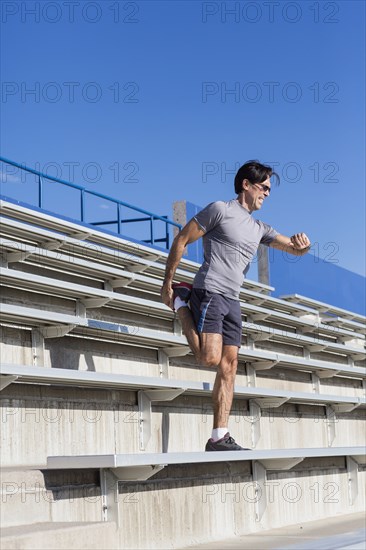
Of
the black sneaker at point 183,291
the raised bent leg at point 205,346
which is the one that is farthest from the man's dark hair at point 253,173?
the raised bent leg at point 205,346

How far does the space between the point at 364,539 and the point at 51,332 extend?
5.77 feet

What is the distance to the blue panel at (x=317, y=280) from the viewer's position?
8.38 meters

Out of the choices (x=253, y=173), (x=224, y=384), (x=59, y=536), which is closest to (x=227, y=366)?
(x=224, y=384)

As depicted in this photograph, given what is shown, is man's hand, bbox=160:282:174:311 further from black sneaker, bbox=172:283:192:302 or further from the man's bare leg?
the man's bare leg

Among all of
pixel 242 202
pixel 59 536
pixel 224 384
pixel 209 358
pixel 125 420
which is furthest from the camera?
pixel 125 420

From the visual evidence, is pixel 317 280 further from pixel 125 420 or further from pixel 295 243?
pixel 295 243

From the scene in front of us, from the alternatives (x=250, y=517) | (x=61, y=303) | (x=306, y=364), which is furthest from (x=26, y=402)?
(x=306, y=364)

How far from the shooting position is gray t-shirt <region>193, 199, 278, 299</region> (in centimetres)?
306

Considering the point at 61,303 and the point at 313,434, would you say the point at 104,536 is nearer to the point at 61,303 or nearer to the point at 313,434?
the point at 61,303

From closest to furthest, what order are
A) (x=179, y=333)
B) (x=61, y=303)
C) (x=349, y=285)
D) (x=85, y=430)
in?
(x=85, y=430), (x=61, y=303), (x=179, y=333), (x=349, y=285)

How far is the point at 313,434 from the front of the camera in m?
5.97

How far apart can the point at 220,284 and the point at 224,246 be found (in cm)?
13

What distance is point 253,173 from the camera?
3.14 meters

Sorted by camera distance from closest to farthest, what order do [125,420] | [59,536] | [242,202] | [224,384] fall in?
1. [59,536]
2. [224,384]
3. [242,202]
4. [125,420]
